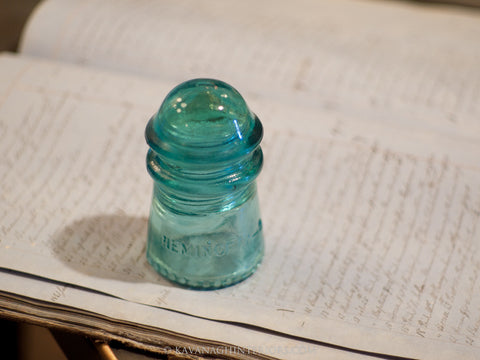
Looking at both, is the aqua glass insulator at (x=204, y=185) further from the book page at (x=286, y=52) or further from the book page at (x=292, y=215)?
the book page at (x=286, y=52)

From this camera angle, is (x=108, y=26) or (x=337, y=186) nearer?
(x=337, y=186)

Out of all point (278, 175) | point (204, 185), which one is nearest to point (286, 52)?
point (278, 175)

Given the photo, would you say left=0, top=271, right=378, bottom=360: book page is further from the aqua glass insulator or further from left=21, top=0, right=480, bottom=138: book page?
left=21, top=0, right=480, bottom=138: book page

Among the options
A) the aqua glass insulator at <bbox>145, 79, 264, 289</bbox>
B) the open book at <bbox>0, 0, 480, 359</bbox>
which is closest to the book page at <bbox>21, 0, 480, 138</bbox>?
the open book at <bbox>0, 0, 480, 359</bbox>

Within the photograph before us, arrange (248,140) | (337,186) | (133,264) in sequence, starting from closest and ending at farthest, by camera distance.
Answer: (248,140), (133,264), (337,186)

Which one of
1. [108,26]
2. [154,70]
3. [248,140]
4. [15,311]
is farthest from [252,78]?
[15,311]

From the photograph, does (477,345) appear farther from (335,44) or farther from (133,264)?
(335,44)

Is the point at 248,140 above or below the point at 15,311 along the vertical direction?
above
